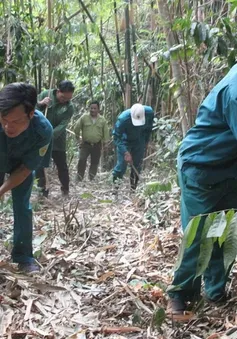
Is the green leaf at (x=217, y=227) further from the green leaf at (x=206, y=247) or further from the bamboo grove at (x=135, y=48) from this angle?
the bamboo grove at (x=135, y=48)

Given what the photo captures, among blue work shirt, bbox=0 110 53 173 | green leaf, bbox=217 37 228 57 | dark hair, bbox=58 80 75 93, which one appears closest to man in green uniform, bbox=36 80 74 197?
dark hair, bbox=58 80 75 93

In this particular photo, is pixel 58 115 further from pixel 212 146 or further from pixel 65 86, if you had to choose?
pixel 212 146

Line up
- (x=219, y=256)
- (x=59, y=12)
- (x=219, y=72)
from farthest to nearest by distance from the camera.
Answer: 1. (x=59, y=12)
2. (x=219, y=72)
3. (x=219, y=256)

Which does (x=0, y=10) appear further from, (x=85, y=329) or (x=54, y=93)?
(x=85, y=329)

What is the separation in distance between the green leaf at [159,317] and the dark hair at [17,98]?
129cm

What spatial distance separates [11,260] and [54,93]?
2.86 metres

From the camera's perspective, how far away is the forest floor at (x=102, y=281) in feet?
8.59

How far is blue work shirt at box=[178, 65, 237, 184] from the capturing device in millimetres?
2387

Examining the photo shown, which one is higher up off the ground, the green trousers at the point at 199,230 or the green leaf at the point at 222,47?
the green leaf at the point at 222,47

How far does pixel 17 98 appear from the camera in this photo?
9.57ft

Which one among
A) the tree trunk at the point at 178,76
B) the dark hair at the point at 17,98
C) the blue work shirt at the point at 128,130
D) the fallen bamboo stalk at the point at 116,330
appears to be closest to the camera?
the fallen bamboo stalk at the point at 116,330

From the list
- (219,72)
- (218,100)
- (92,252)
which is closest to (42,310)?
(92,252)

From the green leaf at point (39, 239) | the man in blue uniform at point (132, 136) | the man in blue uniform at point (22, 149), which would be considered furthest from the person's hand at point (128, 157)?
the man in blue uniform at point (22, 149)

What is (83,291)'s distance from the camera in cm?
321
